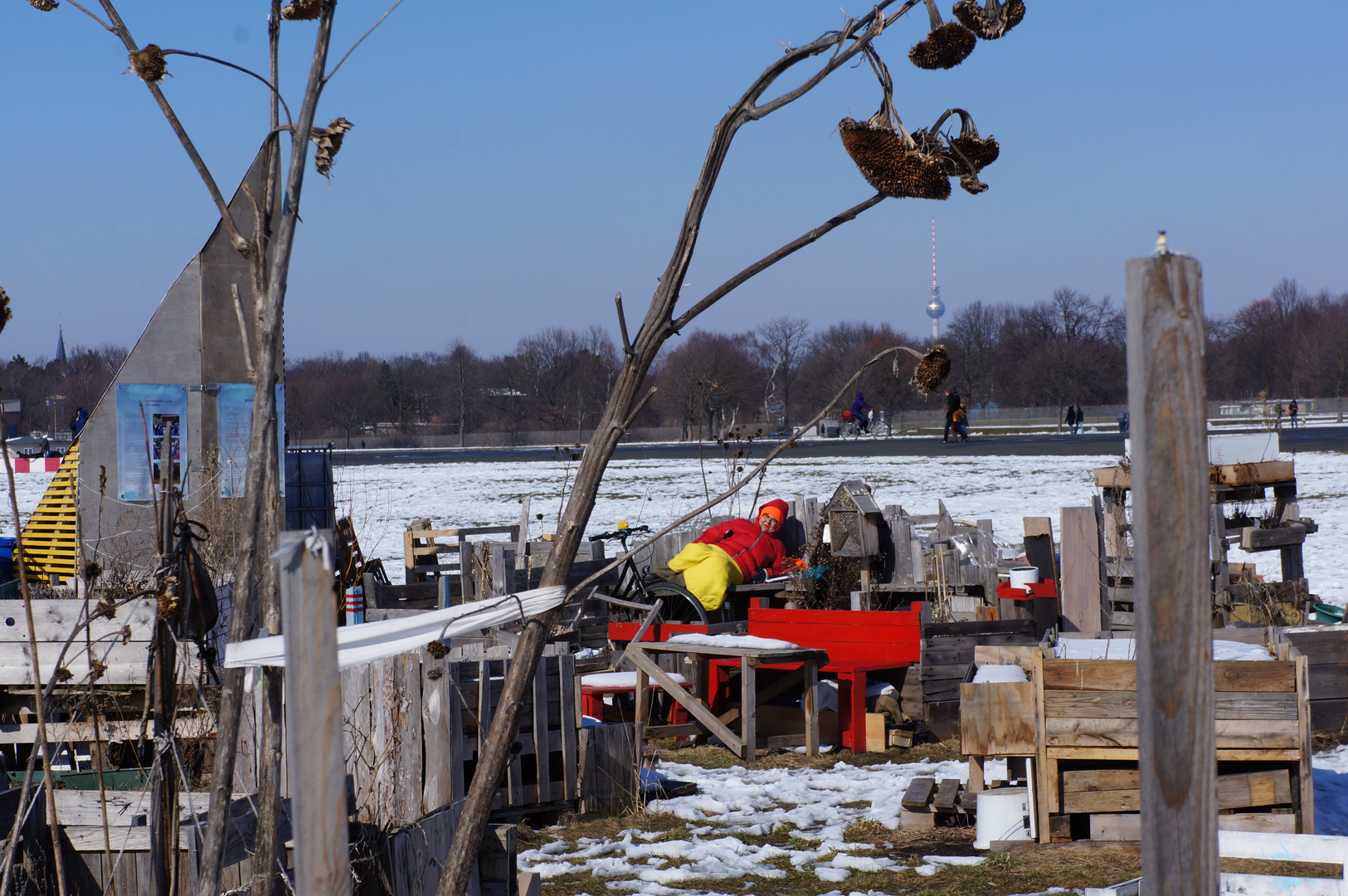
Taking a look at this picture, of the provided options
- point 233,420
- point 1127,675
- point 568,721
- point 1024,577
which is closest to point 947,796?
point 1127,675

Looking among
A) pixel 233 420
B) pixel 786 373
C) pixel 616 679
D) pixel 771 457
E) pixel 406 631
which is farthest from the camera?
pixel 786 373

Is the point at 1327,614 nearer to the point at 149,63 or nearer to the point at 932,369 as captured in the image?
the point at 932,369

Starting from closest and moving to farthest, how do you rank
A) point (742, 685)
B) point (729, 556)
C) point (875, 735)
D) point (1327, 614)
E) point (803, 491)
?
point (742, 685), point (875, 735), point (1327, 614), point (729, 556), point (803, 491)

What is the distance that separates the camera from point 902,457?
3123cm

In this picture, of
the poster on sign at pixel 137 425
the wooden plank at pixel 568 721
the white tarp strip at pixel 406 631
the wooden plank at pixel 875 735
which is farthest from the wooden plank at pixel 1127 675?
the poster on sign at pixel 137 425

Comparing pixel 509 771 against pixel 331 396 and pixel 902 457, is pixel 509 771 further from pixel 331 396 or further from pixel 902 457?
pixel 331 396

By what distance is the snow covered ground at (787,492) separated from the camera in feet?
56.0

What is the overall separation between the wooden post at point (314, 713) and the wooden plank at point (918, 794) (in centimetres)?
508

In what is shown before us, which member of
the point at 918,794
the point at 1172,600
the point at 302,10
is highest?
the point at 302,10

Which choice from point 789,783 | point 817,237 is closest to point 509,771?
point 789,783

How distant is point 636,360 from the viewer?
2.08 m

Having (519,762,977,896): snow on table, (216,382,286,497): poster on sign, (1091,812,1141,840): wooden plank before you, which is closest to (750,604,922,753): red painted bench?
(519,762,977,896): snow on table

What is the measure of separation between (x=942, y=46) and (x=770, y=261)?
464mm

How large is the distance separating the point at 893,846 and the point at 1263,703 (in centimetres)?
190
